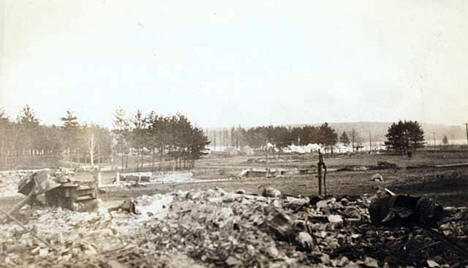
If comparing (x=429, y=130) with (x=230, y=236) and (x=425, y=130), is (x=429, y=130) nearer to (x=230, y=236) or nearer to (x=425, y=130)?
(x=425, y=130)

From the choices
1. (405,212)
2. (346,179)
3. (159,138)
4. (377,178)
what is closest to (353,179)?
Answer: (346,179)

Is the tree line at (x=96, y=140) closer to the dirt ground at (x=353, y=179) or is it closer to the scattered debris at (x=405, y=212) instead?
the dirt ground at (x=353, y=179)

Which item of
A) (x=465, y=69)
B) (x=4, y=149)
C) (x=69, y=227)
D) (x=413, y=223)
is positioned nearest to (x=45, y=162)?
(x=4, y=149)

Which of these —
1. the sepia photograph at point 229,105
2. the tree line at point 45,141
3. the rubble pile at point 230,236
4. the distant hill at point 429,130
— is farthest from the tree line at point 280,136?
the tree line at point 45,141

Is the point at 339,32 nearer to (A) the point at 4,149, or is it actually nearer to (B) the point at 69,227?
(B) the point at 69,227

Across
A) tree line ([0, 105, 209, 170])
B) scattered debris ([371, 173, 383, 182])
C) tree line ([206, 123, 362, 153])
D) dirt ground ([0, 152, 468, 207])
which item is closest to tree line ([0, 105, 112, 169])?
tree line ([0, 105, 209, 170])
